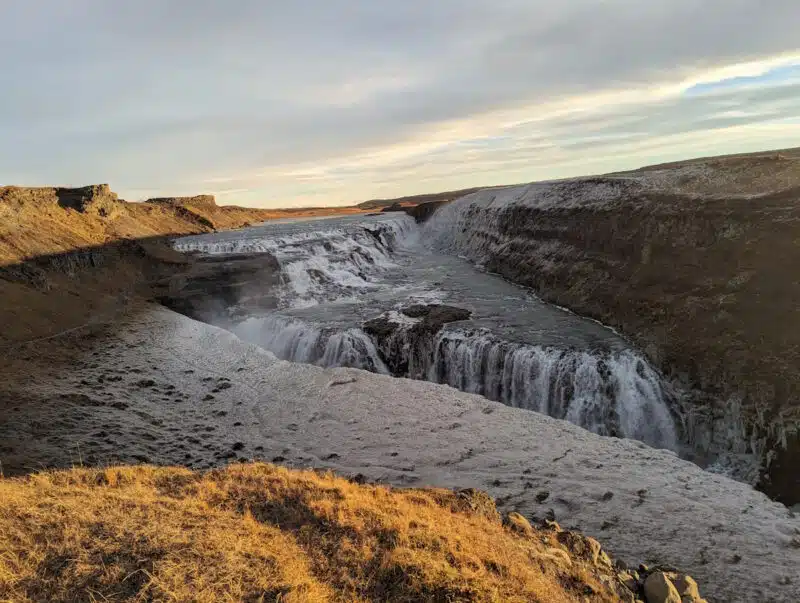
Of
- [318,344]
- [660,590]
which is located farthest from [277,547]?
[318,344]

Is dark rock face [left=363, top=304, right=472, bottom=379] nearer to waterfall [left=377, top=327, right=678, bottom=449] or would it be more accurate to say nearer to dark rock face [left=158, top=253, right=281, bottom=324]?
waterfall [left=377, top=327, right=678, bottom=449]

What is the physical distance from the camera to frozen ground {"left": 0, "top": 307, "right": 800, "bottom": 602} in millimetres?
8984

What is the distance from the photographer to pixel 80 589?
506 centimetres

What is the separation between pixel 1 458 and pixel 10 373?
635 centimetres

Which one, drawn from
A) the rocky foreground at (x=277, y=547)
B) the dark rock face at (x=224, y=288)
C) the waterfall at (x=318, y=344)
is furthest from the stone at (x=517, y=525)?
the dark rock face at (x=224, y=288)

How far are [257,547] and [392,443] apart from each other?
7.27 metres

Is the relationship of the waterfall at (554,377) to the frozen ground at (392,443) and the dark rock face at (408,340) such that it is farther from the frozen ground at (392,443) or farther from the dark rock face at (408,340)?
the frozen ground at (392,443)

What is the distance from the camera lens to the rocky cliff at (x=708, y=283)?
538 inches

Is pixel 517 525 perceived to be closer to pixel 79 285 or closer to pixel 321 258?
pixel 79 285

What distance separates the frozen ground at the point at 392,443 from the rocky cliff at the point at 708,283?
271 cm

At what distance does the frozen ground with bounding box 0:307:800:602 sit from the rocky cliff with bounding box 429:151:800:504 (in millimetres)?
2710

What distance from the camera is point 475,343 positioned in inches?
750

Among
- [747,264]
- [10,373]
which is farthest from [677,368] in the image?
[10,373]

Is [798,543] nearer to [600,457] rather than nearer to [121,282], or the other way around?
[600,457]
